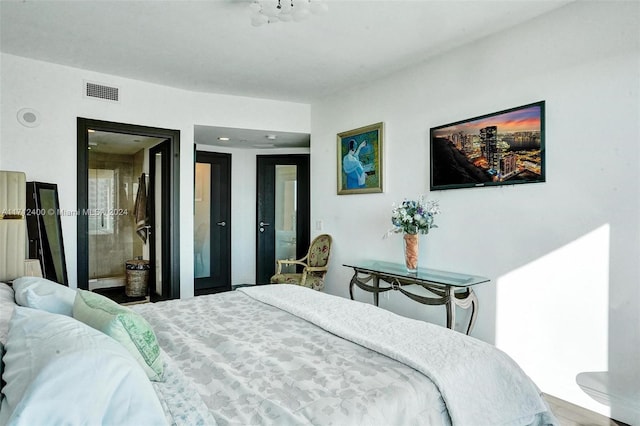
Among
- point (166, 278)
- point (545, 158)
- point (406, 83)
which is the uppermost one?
point (406, 83)

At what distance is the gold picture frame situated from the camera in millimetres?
3871

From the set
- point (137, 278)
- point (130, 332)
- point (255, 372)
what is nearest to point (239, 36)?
point (130, 332)

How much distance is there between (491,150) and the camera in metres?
2.86

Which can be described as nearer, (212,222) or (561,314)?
(561,314)

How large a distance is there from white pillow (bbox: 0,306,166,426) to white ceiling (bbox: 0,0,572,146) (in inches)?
87.3

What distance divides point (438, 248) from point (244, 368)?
232 centimetres

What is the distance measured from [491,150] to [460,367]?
1930mm

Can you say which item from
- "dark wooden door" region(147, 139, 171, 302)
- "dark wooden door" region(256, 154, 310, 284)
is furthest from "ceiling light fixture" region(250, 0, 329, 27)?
"dark wooden door" region(256, 154, 310, 284)

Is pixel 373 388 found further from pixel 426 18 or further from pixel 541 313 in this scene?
pixel 426 18

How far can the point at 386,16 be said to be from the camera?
2.62m

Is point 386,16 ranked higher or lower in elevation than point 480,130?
higher

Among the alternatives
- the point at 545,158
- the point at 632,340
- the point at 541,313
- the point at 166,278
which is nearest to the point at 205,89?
the point at 166,278

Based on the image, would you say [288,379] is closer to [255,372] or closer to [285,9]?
[255,372]

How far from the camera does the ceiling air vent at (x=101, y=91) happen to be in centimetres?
366
